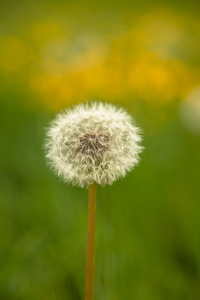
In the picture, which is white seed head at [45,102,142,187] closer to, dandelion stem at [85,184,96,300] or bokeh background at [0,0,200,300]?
dandelion stem at [85,184,96,300]

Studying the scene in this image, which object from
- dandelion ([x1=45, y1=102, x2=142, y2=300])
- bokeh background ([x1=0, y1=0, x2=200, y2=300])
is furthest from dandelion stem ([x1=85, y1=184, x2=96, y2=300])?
bokeh background ([x1=0, y1=0, x2=200, y2=300])

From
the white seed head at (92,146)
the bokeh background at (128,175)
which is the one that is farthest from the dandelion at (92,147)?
the bokeh background at (128,175)

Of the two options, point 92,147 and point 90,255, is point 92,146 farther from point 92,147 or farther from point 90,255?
point 90,255

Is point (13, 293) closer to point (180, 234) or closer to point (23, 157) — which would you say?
point (180, 234)

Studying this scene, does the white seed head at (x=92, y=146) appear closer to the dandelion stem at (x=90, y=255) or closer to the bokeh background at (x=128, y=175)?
the dandelion stem at (x=90, y=255)

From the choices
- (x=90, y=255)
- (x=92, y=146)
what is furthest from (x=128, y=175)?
(x=90, y=255)
